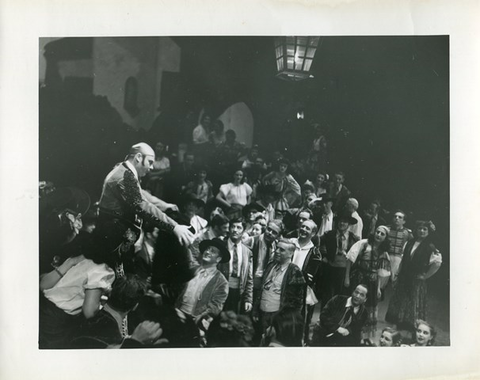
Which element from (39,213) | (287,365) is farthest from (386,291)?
(39,213)

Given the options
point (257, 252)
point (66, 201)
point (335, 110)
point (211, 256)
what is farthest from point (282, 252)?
point (66, 201)

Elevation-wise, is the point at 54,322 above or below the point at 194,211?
below

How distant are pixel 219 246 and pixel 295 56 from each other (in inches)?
37.1

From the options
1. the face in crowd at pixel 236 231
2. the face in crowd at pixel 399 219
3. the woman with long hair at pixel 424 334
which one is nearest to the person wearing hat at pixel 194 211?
the face in crowd at pixel 236 231

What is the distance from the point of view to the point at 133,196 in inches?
96.9

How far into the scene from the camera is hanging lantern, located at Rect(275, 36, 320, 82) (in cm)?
246

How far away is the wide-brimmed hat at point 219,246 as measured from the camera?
2.46 metres

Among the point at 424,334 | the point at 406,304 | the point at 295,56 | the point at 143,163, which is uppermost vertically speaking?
the point at 295,56

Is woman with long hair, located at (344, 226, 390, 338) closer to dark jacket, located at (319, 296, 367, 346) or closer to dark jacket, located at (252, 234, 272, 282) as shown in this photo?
dark jacket, located at (319, 296, 367, 346)

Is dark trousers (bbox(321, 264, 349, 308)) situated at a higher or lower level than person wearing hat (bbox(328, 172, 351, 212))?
lower

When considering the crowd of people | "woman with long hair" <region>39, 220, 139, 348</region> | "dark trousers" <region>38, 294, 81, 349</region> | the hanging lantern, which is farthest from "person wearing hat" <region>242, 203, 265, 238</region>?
"dark trousers" <region>38, 294, 81, 349</region>

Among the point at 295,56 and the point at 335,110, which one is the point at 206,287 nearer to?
the point at 335,110

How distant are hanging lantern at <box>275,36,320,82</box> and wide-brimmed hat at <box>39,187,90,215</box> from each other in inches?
42.0

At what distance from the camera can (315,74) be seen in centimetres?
247
